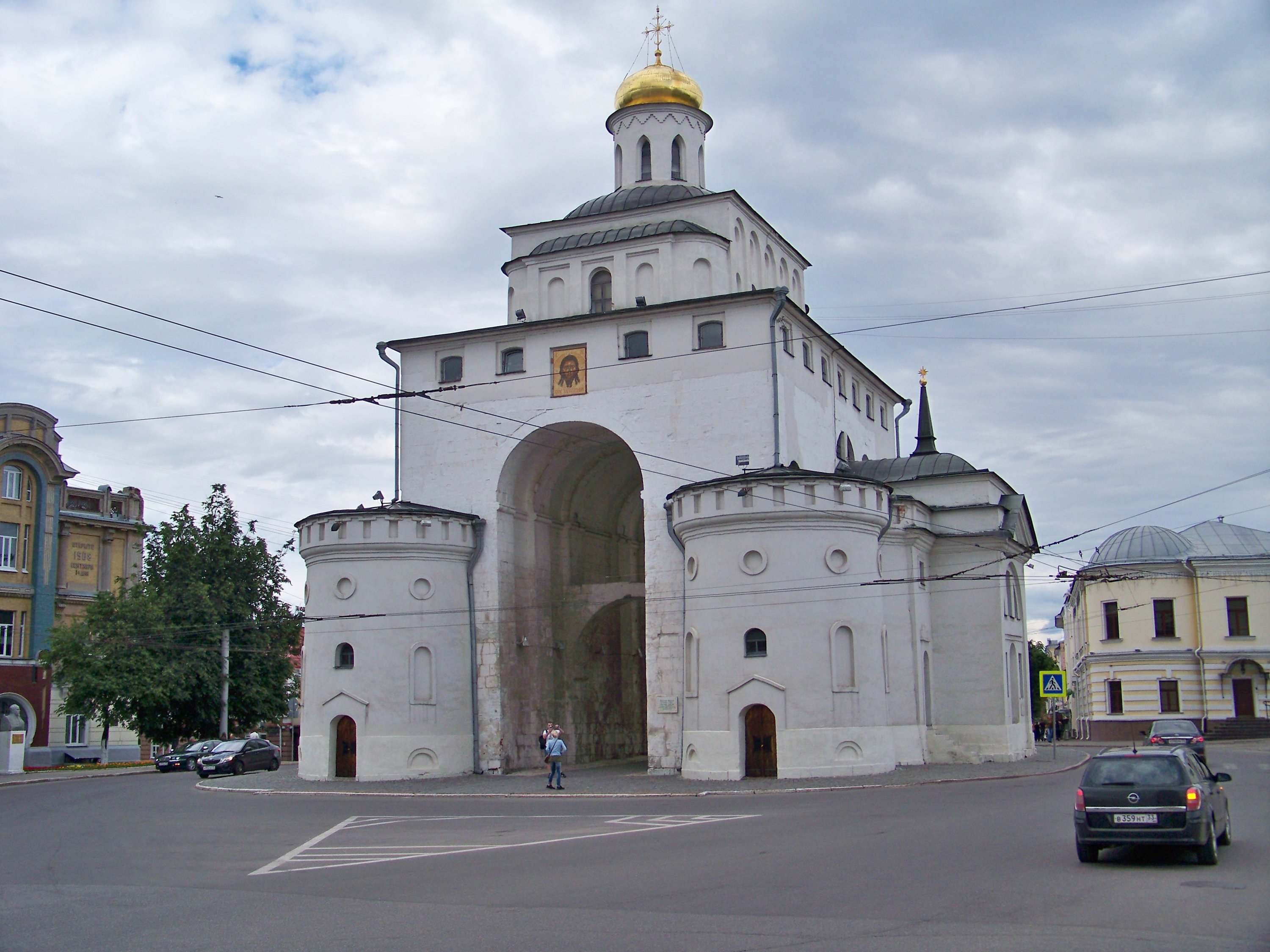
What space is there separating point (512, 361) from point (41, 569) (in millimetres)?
25669

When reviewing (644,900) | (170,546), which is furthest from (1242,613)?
(644,900)

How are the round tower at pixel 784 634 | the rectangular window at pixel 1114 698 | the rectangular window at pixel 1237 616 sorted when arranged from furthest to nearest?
the rectangular window at pixel 1114 698 → the rectangular window at pixel 1237 616 → the round tower at pixel 784 634

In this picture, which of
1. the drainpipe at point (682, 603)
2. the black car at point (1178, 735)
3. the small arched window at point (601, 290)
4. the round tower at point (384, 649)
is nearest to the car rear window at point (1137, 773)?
the drainpipe at point (682, 603)

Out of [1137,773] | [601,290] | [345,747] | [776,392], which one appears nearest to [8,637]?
[345,747]

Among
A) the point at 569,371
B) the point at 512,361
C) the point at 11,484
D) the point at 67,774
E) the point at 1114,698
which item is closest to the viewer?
the point at 569,371

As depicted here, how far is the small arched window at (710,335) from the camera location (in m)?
32.8

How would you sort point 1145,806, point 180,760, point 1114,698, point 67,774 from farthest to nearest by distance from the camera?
1. point 1114,698
2. point 67,774
3. point 180,760
4. point 1145,806

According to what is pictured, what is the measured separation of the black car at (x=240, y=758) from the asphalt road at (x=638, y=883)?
15772 millimetres

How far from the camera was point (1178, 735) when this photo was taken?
104 ft

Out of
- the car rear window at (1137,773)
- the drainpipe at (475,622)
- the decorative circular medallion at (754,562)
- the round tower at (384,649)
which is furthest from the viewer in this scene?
the drainpipe at (475,622)

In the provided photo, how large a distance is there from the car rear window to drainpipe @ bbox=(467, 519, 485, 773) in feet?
73.3

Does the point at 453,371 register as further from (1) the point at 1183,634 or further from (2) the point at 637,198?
(1) the point at 1183,634

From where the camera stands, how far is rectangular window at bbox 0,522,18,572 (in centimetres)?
4847

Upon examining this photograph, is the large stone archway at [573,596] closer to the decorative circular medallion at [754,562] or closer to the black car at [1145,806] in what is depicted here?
the decorative circular medallion at [754,562]
